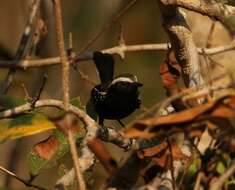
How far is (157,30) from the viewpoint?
20.2ft

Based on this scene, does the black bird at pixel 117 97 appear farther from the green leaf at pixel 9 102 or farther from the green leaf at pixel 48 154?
the green leaf at pixel 48 154

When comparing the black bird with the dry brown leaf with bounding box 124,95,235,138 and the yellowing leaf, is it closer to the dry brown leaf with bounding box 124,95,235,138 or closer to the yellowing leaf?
the yellowing leaf

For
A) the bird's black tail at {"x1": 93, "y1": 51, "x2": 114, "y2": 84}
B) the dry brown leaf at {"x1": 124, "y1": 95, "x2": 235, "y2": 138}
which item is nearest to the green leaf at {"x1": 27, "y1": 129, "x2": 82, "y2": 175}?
the dry brown leaf at {"x1": 124, "y1": 95, "x2": 235, "y2": 138}

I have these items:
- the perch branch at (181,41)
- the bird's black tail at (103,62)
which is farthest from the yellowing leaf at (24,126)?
the bird's black tail at (103,62)

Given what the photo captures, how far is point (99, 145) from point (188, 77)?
3.19 feet

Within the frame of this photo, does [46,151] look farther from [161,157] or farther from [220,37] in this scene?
[220,37]

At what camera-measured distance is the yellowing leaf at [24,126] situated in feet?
6.33

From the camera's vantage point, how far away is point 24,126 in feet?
6.44

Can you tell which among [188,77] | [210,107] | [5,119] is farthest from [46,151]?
[210,107]

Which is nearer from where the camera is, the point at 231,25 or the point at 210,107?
the point at 210,107

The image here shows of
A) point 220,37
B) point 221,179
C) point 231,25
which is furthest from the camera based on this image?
point 220,37

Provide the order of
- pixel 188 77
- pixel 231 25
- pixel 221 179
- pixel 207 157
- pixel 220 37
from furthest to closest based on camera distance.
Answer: pixel 220 37 → pixel 188 77 → pixel 231 25 → pixel 207 157 → pixel 221 179

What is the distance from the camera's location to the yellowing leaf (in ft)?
6.33

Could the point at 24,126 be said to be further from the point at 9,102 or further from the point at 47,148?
the point at 9,102
